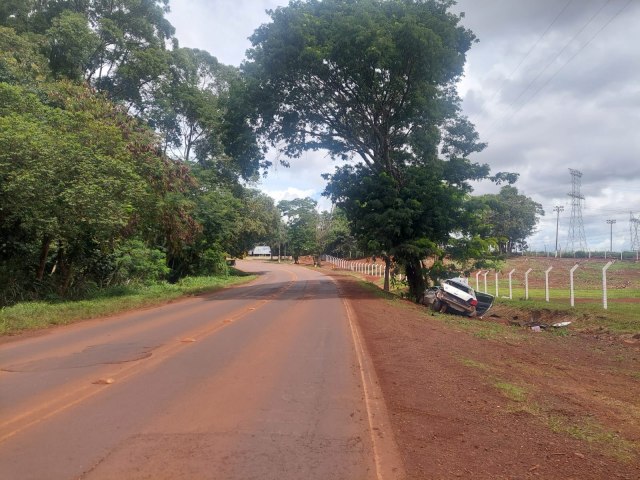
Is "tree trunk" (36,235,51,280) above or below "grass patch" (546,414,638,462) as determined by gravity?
above

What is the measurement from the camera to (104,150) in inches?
789

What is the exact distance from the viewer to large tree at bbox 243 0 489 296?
2353cm

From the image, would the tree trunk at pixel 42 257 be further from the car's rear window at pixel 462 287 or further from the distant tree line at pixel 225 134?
the car's rear window at pixel 462 287

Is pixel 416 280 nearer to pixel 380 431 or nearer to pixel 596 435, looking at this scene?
pixel 596 435

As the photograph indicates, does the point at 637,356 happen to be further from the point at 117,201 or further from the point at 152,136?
the point at 152,136

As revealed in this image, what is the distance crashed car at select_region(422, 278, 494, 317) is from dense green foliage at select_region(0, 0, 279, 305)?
12.8m

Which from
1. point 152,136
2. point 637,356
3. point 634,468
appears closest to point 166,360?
point 634,468

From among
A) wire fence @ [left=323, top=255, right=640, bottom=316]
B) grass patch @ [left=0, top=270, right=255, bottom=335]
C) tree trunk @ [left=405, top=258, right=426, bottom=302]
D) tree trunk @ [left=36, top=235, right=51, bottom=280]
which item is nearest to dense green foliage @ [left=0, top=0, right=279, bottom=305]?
tree trunk @ [left=36, top=235, right=51, bottom=280]

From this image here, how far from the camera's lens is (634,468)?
15.4ft

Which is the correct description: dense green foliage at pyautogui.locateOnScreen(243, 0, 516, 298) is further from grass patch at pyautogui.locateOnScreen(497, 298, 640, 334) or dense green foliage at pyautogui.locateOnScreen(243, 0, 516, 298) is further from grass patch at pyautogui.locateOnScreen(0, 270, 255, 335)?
grass patch at pyautogui.locateOnScreen(0, 270, 255, 335)

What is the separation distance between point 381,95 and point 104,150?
13.6 m

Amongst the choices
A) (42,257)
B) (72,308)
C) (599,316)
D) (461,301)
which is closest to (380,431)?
(72,308)

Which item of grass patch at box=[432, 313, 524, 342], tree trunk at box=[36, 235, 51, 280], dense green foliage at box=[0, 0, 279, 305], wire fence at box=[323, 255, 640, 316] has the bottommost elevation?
grass patch at box=[432, 313, 524, 342]

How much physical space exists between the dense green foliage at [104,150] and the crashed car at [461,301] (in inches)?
505
